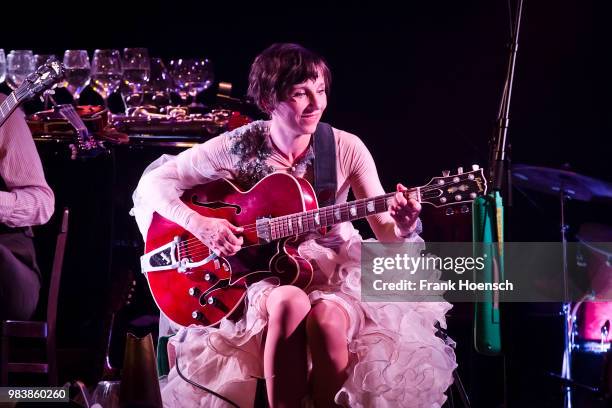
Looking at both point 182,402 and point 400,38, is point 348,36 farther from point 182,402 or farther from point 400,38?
point 182,402

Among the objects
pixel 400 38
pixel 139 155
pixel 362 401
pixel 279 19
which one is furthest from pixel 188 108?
pixel 362 401

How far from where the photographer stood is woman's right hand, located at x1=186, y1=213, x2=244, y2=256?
321cm

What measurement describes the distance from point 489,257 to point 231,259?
3.28ft

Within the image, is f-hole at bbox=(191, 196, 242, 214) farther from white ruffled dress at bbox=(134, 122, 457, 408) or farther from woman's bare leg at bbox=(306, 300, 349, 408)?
woman's bare leg at bbox=(306, 300, 349, 408)

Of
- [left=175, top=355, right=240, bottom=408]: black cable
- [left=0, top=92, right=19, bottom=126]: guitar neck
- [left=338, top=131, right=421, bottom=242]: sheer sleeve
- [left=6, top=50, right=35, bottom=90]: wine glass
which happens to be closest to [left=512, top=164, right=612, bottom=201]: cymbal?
[left=338, top=131, right=421, bottom=242]: sheer sleeve

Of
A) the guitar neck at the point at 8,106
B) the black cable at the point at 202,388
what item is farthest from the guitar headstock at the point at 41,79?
the black cable at the point at 202,388

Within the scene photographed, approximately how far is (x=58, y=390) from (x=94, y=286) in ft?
3.34

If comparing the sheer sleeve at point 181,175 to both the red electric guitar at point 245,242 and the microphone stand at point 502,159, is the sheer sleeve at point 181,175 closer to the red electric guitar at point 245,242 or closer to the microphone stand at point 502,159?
the red electric guitar at point 245,242

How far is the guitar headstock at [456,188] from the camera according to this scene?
2.86m

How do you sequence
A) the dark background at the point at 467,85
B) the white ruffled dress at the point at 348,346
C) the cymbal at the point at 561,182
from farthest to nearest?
the dark background at the point at 467,85 < the cymbal at the point at 561,182 < the white ruffled dress at the point at 348,346

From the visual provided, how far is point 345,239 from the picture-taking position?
10.8 ft

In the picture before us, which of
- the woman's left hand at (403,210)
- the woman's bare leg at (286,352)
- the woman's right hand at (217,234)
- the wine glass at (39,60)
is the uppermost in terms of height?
the wine glass at (39,60)

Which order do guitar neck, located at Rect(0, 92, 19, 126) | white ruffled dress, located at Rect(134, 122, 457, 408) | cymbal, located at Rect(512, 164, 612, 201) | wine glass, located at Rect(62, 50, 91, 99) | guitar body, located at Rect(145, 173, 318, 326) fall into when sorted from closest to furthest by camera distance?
white ruffled dress, located at Rect(134, 122, 457, 408), guitar body, located at Rect(145, 173, 318, 326), guitar neck, located at Rect(0, 92, 19, 126), cymbal, located at Rect(512, 164, 612, 201), wine glass, located at Rect(62, 50, 91, 99)

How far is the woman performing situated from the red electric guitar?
0.05 metres
